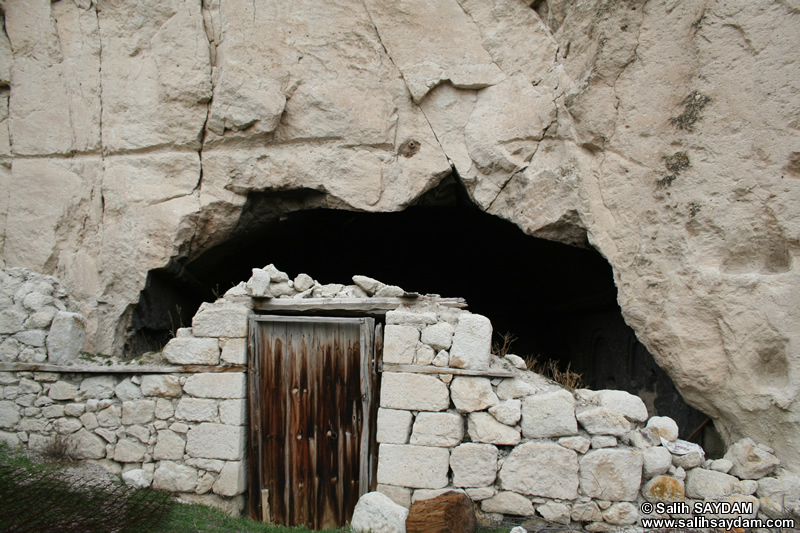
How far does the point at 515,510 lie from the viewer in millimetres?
4188

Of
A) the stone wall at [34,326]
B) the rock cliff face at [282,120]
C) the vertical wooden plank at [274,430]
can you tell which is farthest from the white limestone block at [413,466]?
the stone wall at [34,326]

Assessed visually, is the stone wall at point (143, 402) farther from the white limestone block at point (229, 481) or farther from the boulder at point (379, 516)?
→ the boulder at point (379, 516)

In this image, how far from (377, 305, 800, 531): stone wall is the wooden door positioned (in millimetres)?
399

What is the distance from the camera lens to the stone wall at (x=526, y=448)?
4121 millimetres

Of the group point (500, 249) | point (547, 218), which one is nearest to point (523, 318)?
point (500, 249)

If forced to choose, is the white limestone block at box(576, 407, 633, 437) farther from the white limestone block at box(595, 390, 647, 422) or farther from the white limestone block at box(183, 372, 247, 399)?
the white limestone block at box(183, 372, 247, 399)

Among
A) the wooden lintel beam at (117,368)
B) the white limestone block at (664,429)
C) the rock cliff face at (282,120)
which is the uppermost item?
the rock cliff face at (282,120)

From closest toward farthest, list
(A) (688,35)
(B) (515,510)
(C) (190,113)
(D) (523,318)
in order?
(B) (515,510), (A) (688,35), (C) (190,113), (D) (523,318)

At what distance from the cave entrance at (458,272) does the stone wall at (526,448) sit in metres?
0.87

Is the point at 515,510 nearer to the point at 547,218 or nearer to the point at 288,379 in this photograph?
the point at 288,379

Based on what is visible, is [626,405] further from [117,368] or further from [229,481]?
[117,368]

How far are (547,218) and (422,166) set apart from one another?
1.46m

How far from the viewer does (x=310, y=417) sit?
4855mm

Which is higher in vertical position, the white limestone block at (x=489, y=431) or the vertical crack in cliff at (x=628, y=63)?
the vertical crack in cliff at (x=628, y=63)
